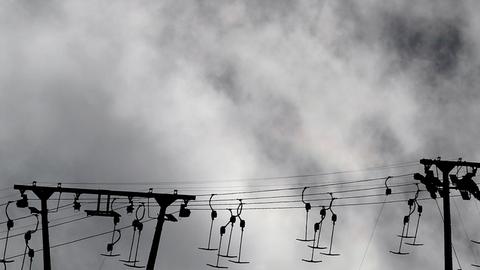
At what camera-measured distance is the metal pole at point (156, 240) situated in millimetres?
25812

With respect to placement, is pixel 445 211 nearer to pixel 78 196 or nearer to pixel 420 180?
pixel 420 180

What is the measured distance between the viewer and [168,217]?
88.1 ft

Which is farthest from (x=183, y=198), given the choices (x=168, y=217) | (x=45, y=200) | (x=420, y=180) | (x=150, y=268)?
(x=420, y=180)

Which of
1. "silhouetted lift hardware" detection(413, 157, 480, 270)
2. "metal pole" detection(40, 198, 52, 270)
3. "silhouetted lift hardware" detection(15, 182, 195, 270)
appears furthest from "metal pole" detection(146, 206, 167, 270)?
"silhouetted lift hardware" detection(413, 157, 480, 270)

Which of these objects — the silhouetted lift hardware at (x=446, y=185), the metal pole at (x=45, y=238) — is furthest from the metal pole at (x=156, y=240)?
the silhouetted lift hardware at (x=446, y=185)

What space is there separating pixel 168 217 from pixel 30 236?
261 inches

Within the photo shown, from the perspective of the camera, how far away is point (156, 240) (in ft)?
86.2

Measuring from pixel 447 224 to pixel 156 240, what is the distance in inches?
381

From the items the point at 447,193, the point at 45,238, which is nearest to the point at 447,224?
the point at 447,193

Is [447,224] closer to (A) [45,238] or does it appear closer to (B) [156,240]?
(B) [156,240]

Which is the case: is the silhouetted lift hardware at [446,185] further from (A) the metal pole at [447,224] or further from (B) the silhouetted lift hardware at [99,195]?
(B) the silhouetted lift hardware at [99,195]

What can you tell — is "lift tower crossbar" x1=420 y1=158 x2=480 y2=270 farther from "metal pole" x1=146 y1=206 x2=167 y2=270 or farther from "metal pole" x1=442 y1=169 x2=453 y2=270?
"metal pole" x1=146 y1=206 x2=167 y2=270

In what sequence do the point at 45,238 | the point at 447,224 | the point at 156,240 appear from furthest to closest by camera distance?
the point at 45,238
the point at 156,240
the point at 447,224

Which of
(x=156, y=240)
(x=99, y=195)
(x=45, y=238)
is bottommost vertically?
(x=156, y=240)
